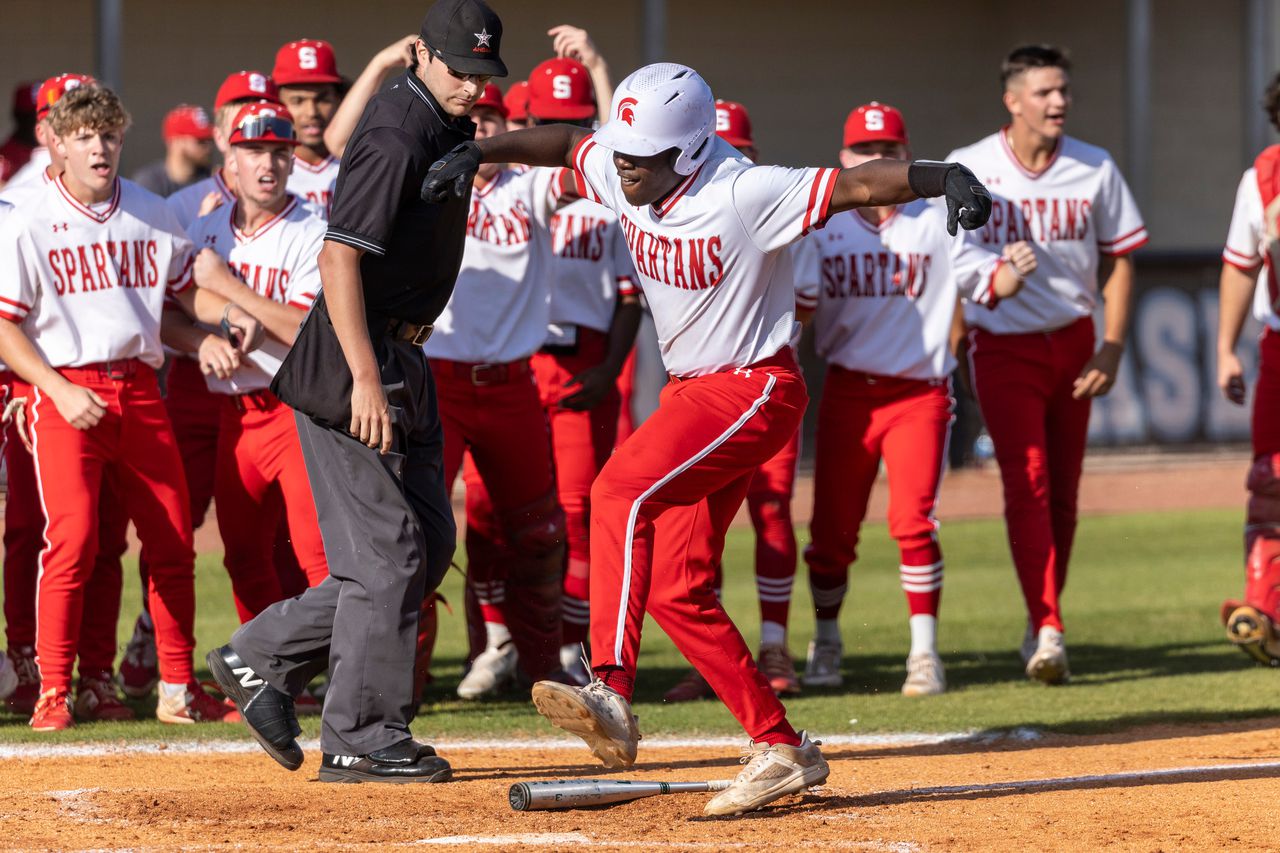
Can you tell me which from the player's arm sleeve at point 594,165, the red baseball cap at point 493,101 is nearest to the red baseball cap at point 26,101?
the red baseball cap at point 493,101

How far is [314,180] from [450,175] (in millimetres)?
2827

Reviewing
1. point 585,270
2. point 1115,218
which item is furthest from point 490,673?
point 1115,218

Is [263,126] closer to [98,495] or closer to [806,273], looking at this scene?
[98,495]

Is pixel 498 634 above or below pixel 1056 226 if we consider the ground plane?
below

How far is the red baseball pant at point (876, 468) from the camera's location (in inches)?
303

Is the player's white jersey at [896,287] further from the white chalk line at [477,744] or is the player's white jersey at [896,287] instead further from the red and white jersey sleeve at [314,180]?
the red and white jersey sleeve at [314,180]

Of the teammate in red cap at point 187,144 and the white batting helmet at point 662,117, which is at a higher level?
the teammate in red cap at point 187,144

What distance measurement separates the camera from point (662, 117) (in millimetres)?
5078

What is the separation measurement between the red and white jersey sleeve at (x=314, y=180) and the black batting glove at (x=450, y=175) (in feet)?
8.10

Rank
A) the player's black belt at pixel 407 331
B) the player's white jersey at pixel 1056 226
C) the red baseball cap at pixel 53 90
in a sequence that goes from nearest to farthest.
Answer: the player's black belt at pixel 407 331 → the red baseball cap at pixel 53 90 → the player's white jersey at pixel 1056 226

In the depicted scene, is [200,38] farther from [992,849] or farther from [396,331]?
[992,849]

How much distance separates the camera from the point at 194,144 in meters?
11.6

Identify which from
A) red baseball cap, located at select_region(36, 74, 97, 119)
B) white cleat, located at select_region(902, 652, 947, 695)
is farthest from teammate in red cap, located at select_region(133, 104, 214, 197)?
Result: white cleat, located at select_region(902, 652, 947, 695)

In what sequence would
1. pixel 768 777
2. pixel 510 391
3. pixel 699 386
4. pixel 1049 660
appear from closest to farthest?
1. pixel 768 777
2. pixel 699 386
3. pixel 510 391
4. pixel 1049 660
